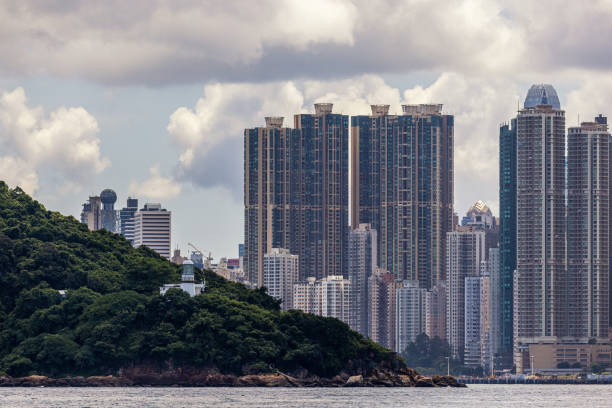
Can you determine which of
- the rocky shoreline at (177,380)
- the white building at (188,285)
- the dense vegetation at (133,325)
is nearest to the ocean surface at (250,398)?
the rocky shoreline at (177,380)

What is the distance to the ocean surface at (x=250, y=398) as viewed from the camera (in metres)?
130

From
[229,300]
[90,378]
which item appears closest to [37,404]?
[90,378]

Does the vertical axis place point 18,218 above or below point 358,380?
above

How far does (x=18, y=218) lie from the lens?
188 metres

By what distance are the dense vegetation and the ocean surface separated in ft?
15.7

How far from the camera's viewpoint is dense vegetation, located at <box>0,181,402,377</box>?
155 m

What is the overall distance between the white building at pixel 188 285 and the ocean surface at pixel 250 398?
59.3 ft

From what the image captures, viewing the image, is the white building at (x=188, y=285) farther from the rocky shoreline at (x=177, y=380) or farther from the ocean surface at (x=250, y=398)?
the ocean surface at (x=250, y=398)

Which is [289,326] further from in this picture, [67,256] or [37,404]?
[37,404]

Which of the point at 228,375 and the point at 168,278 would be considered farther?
the point at 168,278

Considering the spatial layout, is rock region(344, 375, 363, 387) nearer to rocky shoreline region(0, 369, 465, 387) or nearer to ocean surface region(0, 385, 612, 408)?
rocky shoreline region(0, 369, 465, 387)

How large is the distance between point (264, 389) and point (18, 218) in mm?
50046

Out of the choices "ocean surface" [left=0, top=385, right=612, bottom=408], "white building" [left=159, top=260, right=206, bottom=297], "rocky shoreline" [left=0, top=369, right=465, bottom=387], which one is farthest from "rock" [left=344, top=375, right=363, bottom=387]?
"white building" [left=159, top=260, right=206, bottom=297]

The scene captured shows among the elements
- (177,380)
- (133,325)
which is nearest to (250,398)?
(177,380)
